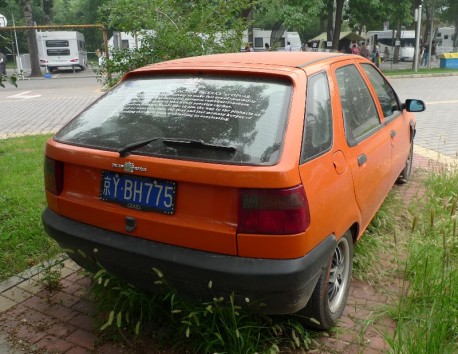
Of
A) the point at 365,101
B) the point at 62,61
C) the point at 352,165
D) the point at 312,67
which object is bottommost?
the point at 62,61

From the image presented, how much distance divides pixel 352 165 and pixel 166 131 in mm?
1176

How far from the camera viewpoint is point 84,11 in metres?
55.1

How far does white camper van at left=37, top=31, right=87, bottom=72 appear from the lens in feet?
114

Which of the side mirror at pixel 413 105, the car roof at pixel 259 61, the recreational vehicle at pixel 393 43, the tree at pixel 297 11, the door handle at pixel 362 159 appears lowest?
the recreational vehicle at pixel 393 43

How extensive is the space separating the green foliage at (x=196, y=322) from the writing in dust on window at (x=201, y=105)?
0.90 metres

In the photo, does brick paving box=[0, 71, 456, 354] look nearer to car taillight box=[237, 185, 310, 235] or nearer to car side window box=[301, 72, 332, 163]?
car taillight box=[237, 185, 310, 235]

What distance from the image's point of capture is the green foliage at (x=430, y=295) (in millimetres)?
2293

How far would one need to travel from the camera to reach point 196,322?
248cm

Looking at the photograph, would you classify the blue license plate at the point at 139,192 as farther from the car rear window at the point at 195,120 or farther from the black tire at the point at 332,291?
the black tire at the point at 332,291

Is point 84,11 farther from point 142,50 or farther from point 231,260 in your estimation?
point 231,260

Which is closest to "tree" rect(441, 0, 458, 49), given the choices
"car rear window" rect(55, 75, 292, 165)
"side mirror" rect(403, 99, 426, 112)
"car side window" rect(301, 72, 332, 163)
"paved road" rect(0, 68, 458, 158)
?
"paved road" rect(0, 68, 458, 158)

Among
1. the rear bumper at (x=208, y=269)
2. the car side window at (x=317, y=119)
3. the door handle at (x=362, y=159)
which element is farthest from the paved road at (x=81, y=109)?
the rear bumper at (x=208, y=269)

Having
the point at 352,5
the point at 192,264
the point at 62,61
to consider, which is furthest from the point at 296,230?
the point at 62,61

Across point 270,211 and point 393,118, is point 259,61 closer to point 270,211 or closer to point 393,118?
point 270,211
